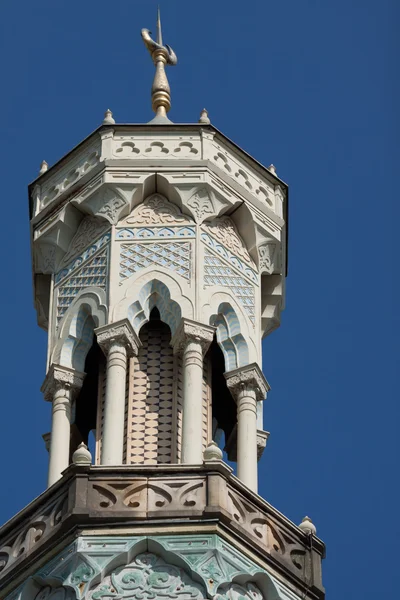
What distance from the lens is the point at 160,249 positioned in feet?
83.9

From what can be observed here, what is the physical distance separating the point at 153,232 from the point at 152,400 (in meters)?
1.91

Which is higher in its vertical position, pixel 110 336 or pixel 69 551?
pixel 110 336

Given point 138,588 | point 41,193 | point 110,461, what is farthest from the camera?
point 41,193

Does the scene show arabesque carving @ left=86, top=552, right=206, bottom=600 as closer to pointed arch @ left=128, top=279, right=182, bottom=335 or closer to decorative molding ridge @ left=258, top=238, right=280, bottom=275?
pointed arch @ left=128, top=279, right=182, bottom=335

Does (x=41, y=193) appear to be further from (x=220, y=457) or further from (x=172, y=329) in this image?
(x=220, y=457)

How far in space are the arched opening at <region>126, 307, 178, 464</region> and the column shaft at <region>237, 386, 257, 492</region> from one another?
66 cm

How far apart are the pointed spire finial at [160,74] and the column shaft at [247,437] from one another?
3.77m

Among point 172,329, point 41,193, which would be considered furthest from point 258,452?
point 41,193

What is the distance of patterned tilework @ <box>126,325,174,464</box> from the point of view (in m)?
24.4

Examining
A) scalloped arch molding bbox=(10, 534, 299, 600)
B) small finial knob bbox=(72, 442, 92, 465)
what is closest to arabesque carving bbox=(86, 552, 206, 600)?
scalloped arch molding bbox=(10, 534, 299, 600)

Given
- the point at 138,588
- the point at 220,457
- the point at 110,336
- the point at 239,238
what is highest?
the point at 239,238

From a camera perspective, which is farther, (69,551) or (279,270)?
(279,270)

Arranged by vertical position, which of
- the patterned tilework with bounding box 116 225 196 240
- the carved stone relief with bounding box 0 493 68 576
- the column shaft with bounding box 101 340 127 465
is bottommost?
the carved stone relief with bounding box 0 493 68 576

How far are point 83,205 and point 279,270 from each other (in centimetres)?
219
